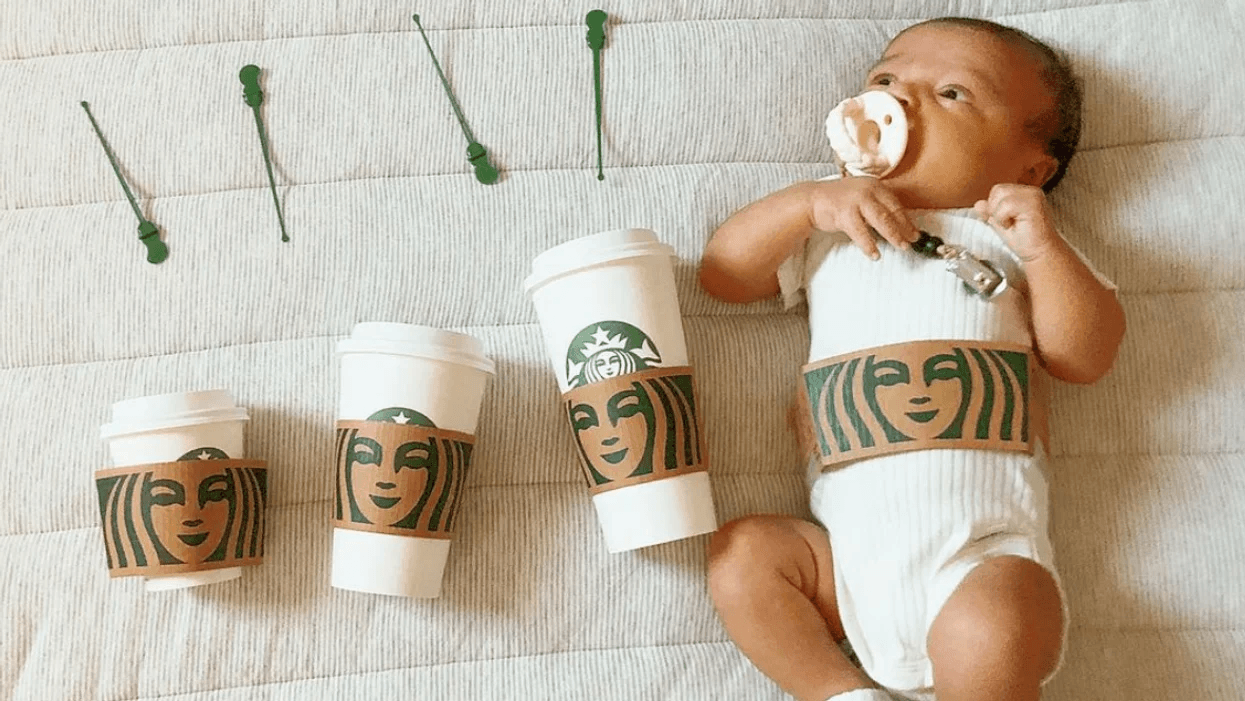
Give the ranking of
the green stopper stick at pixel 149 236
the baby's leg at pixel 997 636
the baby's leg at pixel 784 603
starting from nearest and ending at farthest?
the baby's leg at pixel 997 636, the baby's leg at pixel 784 603, the green stopper stick at pixel 149 236

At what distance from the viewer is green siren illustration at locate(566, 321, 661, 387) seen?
0.88 meters

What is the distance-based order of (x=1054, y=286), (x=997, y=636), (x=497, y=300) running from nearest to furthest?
(x=997, y=636) < (x=1054, y=286) < (x=497, y=300)

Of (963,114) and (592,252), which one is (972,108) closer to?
(963,114)

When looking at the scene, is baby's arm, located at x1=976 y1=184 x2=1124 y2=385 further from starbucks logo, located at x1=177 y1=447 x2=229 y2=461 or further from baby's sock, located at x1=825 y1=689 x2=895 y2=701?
starbucks logo, located at x1=177 y1=447 x2=229 y2=461

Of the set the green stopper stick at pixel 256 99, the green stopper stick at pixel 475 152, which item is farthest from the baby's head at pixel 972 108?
the green stopper stick at pixel 256 99

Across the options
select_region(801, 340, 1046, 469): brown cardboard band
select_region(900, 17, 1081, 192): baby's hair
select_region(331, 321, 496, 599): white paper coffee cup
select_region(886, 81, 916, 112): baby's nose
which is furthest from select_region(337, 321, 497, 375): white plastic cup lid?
select_region(900, 17, 1081, 192): baby's hair

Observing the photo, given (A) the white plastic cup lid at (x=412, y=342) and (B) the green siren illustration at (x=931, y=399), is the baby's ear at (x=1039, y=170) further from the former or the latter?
(A) the white plastic cup lid at (x=412, y=342)

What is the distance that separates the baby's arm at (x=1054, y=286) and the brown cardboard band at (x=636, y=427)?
1.09ft

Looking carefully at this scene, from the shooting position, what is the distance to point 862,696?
2.90 ft

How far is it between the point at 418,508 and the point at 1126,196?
0.79 meters

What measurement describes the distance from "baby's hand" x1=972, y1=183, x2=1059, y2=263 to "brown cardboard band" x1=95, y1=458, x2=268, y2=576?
29.0 inches

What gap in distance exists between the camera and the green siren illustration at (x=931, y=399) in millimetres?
885

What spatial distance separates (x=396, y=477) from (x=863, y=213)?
48cm

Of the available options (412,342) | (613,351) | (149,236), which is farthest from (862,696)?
(149,236)
